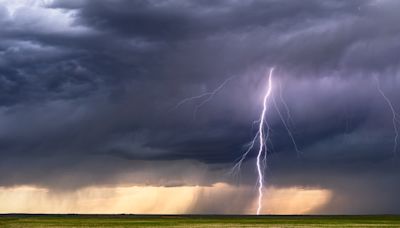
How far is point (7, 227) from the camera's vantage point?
81.8 meters

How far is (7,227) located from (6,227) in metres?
0.18

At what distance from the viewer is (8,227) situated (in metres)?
81.8

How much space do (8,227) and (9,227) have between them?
0.76 ft

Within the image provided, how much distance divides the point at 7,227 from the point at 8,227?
0.15 meters

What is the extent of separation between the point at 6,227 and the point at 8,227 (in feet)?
1.07

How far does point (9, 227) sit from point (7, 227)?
0.36 metres

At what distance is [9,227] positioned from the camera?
8169 cm

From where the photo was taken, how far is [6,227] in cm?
8188
